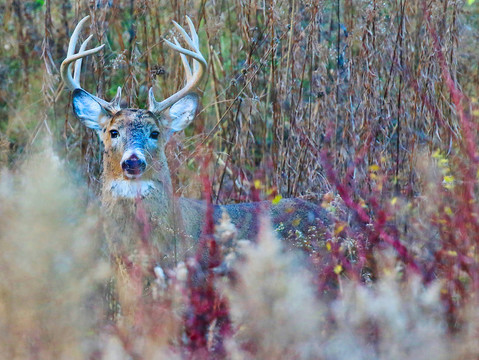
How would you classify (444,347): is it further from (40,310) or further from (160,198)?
(160,198)

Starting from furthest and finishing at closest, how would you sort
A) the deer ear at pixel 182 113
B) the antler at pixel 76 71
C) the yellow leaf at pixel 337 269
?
1. the deer ear at pixel 182 113
2. the antler at pixel 76 71
3. the yellow leaf at pixel 337 269

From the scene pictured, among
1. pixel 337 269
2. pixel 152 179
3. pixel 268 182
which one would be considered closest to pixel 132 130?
pixel 152 179

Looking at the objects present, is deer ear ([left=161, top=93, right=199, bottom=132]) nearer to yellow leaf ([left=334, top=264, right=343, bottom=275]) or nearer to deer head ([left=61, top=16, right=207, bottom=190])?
deer head ([left=61, top=16, right=207, bottom=190])

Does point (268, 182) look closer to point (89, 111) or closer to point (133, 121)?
point (133, 121)

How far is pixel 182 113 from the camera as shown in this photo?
5668 millimetres

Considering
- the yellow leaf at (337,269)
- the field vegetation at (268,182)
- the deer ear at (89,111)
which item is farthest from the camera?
the deer ear at (89,111)

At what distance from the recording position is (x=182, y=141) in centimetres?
596

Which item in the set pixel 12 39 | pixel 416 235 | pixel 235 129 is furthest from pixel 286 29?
pixel 12 39

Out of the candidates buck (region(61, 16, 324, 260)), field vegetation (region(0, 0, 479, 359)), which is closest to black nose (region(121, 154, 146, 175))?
buck (region(61, 16, 324, 260))

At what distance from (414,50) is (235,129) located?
1.40m

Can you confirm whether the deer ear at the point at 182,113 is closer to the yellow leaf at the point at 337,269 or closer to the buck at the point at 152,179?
the buck at the point at 152,179

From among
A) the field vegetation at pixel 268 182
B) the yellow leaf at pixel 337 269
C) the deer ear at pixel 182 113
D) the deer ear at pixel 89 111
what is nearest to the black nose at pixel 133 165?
the field vegetation at pixel 268 182

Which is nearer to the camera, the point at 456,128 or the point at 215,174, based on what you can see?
the point at 456,128

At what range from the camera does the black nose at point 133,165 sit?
4723 millimetres
